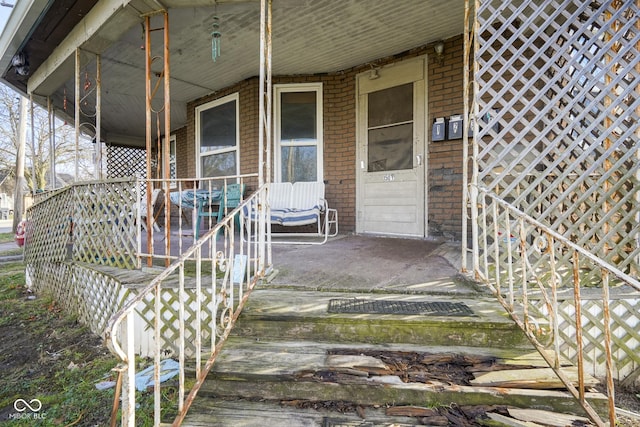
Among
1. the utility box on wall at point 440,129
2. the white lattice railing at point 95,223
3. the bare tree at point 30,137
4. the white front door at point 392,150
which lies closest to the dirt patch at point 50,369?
the white lattice railing at point 95,223

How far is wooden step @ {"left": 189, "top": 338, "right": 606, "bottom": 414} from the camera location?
4.70 ft

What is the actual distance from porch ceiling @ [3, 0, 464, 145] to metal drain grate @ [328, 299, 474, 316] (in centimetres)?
300

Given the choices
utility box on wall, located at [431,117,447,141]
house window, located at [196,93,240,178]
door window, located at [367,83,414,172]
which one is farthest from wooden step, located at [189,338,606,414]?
house window, located at [196,93,240,178]

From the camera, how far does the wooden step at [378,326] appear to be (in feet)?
5.83

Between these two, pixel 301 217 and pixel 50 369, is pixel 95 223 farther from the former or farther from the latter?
pixel 301 217

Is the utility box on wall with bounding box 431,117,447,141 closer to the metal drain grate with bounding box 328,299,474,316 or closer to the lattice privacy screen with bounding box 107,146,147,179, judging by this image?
the metal drain grate with bounding box 328,299,474,316

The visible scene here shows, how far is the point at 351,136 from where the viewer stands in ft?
16.1

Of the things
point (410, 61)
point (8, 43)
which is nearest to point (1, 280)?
point (8, 43)

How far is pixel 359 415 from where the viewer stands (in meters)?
1.43

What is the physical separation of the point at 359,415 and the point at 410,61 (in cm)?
435

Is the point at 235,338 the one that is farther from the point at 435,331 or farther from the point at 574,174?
the point at 574,174

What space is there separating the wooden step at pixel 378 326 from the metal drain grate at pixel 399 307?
0.05m

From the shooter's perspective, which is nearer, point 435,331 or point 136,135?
point 435,331

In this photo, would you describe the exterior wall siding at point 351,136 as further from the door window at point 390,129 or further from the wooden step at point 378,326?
the wooden step at point 378,326
